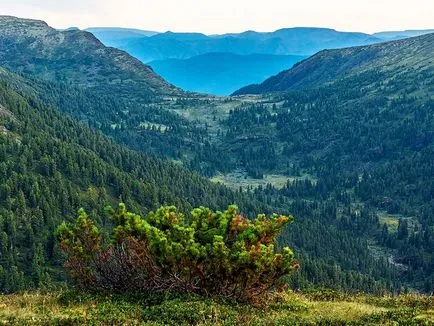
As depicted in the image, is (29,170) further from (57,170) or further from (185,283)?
(185,283)

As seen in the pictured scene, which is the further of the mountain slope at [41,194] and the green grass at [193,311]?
the mountain slope at [41,194]

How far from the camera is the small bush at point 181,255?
2967 centimetres

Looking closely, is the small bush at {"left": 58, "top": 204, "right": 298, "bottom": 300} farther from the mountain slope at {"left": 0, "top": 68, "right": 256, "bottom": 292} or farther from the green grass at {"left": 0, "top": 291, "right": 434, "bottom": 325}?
the mountain slope at {"left": 0, "top": 68, "right": 256, "bottom": 292}

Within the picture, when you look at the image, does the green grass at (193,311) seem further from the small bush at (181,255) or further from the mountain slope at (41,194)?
the mountain slope at (41,194)

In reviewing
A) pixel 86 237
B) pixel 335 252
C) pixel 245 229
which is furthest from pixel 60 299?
pixel 335 252

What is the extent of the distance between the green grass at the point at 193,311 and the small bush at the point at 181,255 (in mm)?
1390

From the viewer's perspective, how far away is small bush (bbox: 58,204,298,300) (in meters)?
29.7

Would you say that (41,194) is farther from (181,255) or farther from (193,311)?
(193,311)

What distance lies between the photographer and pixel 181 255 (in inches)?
1176

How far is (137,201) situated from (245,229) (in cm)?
14333

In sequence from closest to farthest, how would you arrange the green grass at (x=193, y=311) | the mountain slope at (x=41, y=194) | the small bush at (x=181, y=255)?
the green grass at (x=193, y=311)
the small bush at (x=181, y=255)
the mountain slope at (x=41, y=194)

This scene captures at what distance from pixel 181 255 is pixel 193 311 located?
4.18 metres

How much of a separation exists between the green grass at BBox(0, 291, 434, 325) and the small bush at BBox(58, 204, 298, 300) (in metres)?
1.39

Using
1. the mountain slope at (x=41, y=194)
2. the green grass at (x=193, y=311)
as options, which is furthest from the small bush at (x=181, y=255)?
the mountain slope at (x=41, y=194)
